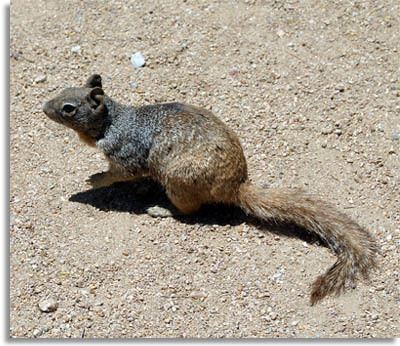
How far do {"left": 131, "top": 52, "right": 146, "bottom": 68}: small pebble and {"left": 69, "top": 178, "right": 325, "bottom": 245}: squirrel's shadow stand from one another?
138cm

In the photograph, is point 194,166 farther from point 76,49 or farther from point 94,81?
point 76,49

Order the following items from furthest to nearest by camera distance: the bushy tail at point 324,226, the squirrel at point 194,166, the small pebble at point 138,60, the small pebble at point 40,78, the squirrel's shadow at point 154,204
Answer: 1. the small pebble at point 138,60
2. the small pebble at point 40,78
3. the squirrel's shadow at point 154,204
4. the squirrel at point 194,166
5. the bushy tail at point 324,226

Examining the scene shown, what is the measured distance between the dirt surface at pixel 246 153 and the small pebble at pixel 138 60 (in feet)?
0.19

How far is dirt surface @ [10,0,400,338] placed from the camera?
19.8ft

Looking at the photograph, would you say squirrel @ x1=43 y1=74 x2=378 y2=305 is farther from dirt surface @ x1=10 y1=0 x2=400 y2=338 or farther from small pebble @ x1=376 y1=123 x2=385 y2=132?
small pebble @ x1=376 y1=123 x2=385 y2=132

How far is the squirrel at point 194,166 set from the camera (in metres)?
6.18

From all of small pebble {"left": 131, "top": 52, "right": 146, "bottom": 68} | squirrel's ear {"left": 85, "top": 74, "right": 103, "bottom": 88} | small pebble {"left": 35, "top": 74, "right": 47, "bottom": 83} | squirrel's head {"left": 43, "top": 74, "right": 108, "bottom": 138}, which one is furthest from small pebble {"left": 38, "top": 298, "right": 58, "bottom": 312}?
small pebble {"left": 131, "top": 52, "right": 146, "bottom": 68}

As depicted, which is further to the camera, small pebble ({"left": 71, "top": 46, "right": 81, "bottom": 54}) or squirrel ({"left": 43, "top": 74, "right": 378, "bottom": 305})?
small pebble ({"left": 71, "top": 46, "right": 81, "bottom": 54})

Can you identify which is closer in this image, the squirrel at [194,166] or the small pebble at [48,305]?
the small pebble at [48,305]

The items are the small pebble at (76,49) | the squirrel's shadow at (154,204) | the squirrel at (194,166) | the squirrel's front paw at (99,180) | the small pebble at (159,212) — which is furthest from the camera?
the small pebble at (76,49)

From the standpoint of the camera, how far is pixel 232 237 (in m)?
6.48

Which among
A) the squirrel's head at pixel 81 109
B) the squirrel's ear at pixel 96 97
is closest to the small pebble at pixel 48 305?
the squirrel's head at pixel 81 109

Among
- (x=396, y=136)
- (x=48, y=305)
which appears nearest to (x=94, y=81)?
(x=48, y=305)

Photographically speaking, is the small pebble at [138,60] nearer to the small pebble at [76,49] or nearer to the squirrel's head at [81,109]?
the small pebble at [76,49]
